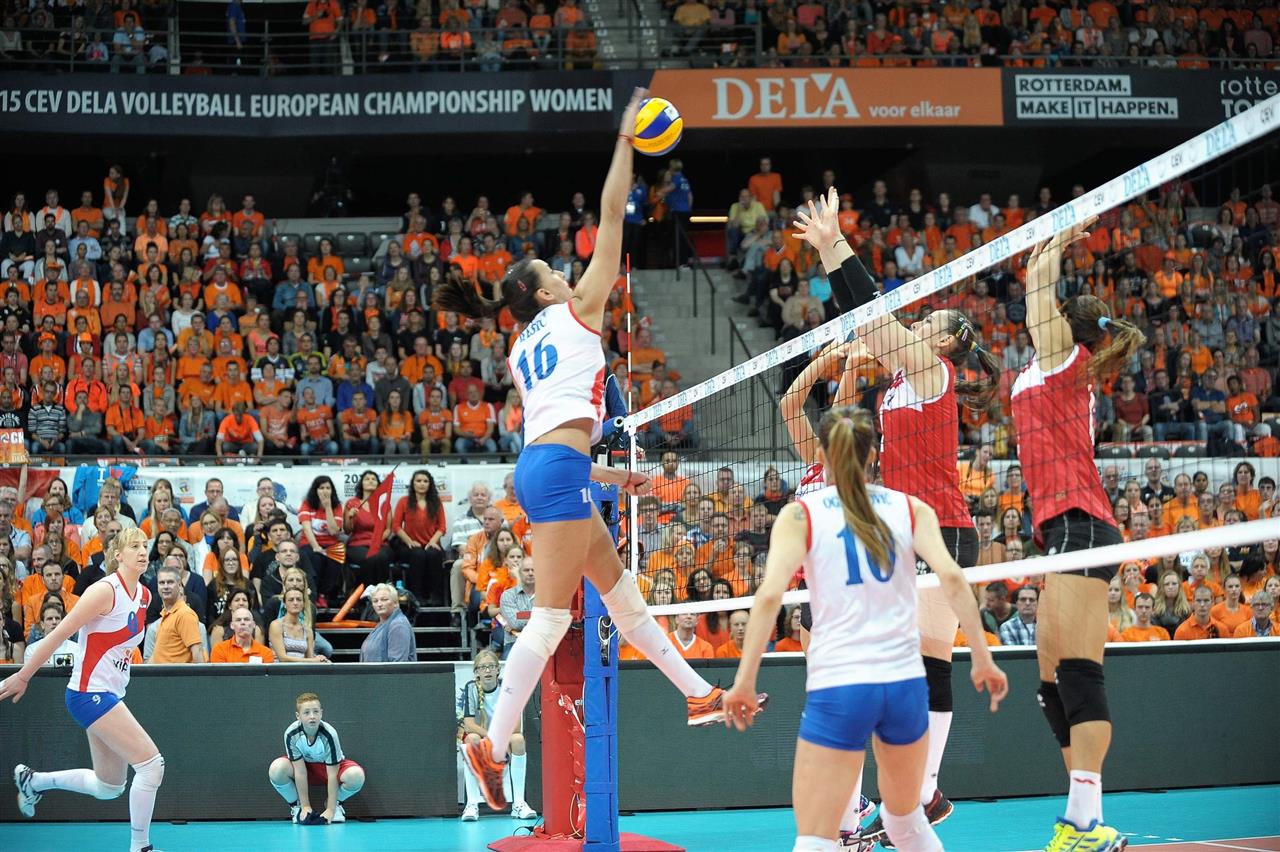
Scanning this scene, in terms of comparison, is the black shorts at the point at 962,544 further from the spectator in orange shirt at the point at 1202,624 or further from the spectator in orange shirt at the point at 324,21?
the spectator in orange shirt at the point at 324,21

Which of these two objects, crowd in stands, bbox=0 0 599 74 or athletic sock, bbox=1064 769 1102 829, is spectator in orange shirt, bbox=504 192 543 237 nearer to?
crowd in stands, bbox=0 0 599 74

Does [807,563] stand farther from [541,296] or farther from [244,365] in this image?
[244,365]

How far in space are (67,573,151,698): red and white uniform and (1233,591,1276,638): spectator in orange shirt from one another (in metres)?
8.89

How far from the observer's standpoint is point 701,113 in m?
20.8

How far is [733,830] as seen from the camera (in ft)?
31.7

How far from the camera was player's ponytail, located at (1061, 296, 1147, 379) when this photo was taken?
5707 mm

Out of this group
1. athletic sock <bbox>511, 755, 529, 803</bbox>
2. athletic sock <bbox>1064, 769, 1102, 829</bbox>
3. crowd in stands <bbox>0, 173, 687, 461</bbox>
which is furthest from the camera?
crowd in stands <bbox>0, 173, 687, 461</bbox>

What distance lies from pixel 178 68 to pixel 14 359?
6.76 m

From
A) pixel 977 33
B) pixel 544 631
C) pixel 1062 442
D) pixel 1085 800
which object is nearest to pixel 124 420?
pixel 544 631

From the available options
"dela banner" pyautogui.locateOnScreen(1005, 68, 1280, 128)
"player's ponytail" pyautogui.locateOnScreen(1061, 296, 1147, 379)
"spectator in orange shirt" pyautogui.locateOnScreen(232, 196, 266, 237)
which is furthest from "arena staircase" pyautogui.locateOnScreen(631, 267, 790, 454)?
"player's ponytail" pyautogui.locateOnScreen(1061, 296, 1147, 379)

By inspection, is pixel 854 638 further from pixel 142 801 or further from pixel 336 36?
pixel 336 36

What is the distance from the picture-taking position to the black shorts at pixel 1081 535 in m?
5.68

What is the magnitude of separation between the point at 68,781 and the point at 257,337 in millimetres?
8680

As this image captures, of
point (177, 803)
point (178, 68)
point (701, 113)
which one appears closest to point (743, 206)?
point (701, 113)
